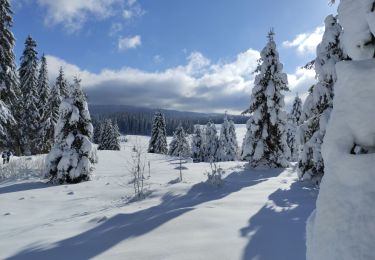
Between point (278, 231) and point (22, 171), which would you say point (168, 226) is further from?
point (22, 171)

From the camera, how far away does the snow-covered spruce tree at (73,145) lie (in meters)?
13.6

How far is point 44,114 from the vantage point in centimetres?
3394

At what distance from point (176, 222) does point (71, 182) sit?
29.8ft

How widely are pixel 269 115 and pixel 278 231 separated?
569 inches

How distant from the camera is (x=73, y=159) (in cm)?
1376

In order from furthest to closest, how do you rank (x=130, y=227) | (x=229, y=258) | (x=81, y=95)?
(x=81, y=95), (x=130, y=227), (x=229, y=258)

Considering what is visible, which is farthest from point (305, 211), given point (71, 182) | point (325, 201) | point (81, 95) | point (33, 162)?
point (33, 162)

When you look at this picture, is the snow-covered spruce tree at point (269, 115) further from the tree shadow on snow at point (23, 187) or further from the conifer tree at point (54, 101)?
the conifer tree at point (54, 101)

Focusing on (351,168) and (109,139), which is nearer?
(351,168)

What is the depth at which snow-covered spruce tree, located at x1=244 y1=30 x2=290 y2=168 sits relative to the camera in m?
18.9

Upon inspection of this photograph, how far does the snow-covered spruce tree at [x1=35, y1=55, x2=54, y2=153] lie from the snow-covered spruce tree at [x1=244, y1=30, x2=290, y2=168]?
19.4 meters

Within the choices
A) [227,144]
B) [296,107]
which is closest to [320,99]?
[296,107]

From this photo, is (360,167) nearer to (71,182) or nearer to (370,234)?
(370,234)

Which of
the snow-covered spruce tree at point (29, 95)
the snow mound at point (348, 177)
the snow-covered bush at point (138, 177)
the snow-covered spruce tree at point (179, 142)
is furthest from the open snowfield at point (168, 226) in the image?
the snow-covered spruce tree at point (179, 142)
